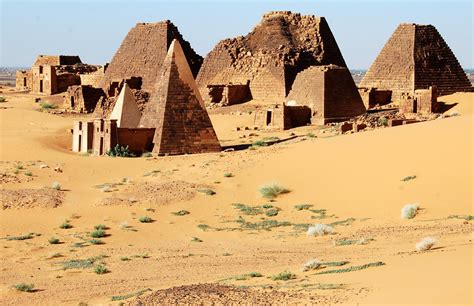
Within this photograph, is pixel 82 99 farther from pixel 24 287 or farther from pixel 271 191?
pixel 24 287

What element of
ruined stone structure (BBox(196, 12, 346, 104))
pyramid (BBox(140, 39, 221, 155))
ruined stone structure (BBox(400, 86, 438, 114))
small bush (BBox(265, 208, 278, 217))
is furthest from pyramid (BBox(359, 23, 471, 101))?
small bush (BBox(265, 208, 278, 217))

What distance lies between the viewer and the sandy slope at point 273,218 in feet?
33.7

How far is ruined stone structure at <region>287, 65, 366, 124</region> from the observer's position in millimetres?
33625

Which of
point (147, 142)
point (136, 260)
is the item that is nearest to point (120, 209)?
point (136, 260)

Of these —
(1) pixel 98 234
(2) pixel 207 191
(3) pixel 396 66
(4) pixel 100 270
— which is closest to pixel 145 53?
(3) pixel 396 66

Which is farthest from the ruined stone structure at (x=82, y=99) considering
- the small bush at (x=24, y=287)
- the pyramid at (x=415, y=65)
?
the small bush at (x=24, y=287)

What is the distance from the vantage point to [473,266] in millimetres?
9406

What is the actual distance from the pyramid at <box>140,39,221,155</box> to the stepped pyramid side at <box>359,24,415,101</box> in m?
14.8

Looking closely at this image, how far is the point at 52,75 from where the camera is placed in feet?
182

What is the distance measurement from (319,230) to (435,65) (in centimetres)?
2665

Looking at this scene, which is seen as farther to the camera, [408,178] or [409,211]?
[408,178]

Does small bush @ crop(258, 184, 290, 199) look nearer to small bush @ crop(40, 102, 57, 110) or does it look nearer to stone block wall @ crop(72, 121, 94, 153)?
stone block wall @ crop(72, 121, 94, 153)

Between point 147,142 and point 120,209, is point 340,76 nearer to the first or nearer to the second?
point 147,142

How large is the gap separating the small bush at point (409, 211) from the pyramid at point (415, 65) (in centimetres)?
2336
